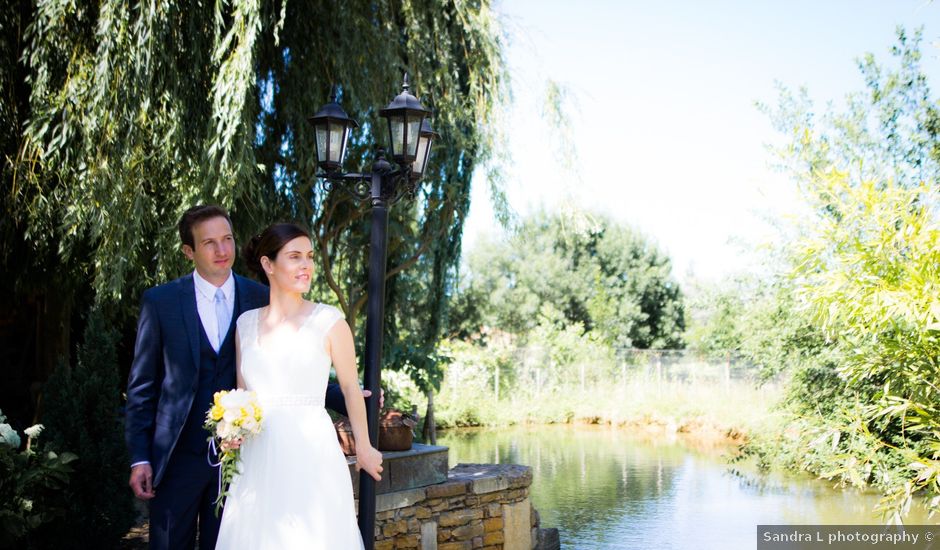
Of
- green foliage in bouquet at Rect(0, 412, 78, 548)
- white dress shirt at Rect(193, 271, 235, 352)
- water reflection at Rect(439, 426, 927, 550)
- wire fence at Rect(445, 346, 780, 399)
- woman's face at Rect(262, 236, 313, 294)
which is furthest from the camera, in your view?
wire fence at Rect(445, 346, 780, 399)

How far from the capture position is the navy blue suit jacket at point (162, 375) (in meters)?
2.59

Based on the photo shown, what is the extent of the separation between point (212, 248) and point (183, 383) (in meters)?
0.46

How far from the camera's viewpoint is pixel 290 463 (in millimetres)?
2596

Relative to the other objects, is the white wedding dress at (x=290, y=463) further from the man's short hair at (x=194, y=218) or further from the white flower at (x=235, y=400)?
the man's short hair at (x=194, y=218)

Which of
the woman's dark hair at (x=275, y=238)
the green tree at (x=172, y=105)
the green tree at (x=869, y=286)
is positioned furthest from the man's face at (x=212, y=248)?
the green tree at (x=869, y=286)

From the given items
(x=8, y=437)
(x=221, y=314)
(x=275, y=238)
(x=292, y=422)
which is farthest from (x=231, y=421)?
(x=8, y=437)

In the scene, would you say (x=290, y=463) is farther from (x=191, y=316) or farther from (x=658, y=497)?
(x=658, y=497)

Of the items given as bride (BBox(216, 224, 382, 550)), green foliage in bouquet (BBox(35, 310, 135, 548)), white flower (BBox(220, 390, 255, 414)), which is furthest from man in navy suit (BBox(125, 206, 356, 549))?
green foliage in bouquet (BBox(35, 310, 135, 548))

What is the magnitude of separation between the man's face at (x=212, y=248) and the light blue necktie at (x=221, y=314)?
0.07 metres

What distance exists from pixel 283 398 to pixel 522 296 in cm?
2381

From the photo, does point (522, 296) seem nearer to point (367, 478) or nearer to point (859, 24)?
point (859, 24)

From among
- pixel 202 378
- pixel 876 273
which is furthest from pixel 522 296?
pixel 202 378

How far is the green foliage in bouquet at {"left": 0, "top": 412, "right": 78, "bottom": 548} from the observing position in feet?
12.7

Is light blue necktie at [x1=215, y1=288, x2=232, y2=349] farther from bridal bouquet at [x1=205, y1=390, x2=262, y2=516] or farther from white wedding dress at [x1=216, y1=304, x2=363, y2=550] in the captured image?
bridal bouquet at [x1=205, y1=390, x2=262, y2=516]
